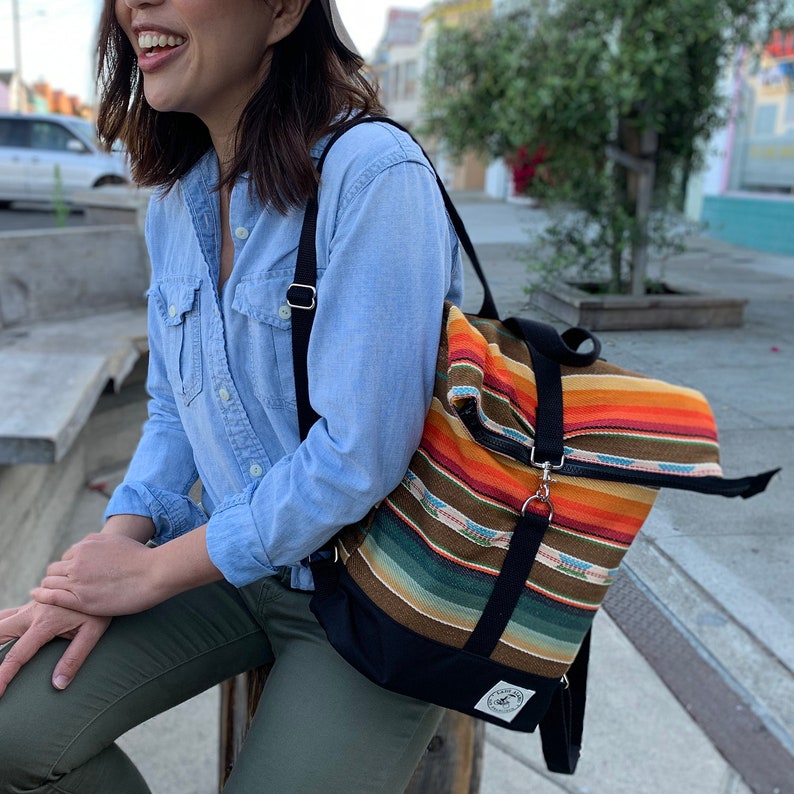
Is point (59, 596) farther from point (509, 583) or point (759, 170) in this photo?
point (759, 170)

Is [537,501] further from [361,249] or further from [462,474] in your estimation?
[361,249]

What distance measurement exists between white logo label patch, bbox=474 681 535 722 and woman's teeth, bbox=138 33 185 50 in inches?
42.2

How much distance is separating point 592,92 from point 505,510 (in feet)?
11.0

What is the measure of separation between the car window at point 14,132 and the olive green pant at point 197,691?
15009 mm

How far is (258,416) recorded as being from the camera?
1345mm

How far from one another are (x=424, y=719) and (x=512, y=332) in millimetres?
599

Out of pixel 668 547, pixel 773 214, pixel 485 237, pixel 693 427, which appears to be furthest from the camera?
pixel 773 214

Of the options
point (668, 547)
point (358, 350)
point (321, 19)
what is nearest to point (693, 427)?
point (358, 350)

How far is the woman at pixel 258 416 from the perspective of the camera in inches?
45.3

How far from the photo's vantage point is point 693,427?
1.10 meters

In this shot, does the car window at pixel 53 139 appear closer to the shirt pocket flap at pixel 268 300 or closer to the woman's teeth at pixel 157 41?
the woman's teeth at pixel 157 41

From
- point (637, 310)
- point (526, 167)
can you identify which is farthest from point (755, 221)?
point (637, 310)

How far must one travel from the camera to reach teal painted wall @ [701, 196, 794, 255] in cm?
923

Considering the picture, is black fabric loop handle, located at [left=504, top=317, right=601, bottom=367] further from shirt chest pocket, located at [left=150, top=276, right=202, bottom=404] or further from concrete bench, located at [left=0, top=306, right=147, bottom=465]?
concrete bench, located at [left=0, top=306, right=147, bottom=465]
